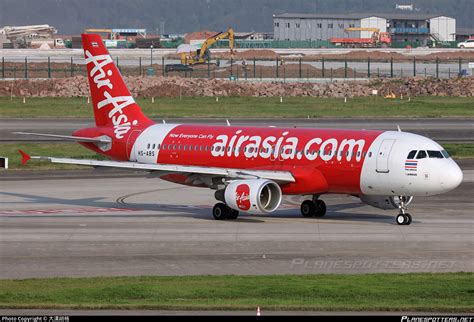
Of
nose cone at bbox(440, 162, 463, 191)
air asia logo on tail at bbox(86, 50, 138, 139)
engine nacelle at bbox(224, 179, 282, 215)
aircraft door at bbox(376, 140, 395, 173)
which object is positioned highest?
air asia logo on tail at bbox(86, 50, 138, 139)

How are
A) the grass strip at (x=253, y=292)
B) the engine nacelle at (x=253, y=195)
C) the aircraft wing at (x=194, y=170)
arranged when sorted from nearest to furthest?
1. the grass strip at (x=253, y=292)
2. the engine nacelle at (x=253, y=195)
3. the aircraft wing at (x=194, y=170)

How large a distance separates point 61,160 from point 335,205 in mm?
13893

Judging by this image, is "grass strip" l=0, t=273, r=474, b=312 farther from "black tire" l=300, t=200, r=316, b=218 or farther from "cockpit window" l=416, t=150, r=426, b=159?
"black tire" l=300, t=200, r=316, b=218

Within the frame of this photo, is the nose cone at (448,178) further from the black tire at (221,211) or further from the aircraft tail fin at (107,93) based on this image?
the aircraft tail fin at (107,93)

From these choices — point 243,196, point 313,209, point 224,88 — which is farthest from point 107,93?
point 224,88

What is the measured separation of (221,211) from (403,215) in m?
8.11

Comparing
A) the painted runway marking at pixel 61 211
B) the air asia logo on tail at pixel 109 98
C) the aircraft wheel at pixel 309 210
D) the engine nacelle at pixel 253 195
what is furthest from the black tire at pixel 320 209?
the air asia logo on tail at pixel 109 98

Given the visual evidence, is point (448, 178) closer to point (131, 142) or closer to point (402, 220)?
point (402, 220)

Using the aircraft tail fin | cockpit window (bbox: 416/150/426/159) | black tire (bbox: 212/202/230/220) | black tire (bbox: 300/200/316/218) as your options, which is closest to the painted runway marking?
the aircraft tail fin

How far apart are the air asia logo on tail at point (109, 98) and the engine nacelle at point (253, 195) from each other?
9.87 meters

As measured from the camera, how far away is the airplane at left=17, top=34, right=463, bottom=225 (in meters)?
44.7

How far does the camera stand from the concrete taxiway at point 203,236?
36688 millimetres

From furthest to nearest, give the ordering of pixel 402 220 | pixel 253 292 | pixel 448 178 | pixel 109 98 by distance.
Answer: pixel 109 98
pixel 402 220
pixel 448 178
pixel 253 292

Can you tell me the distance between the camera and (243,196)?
4516cm
